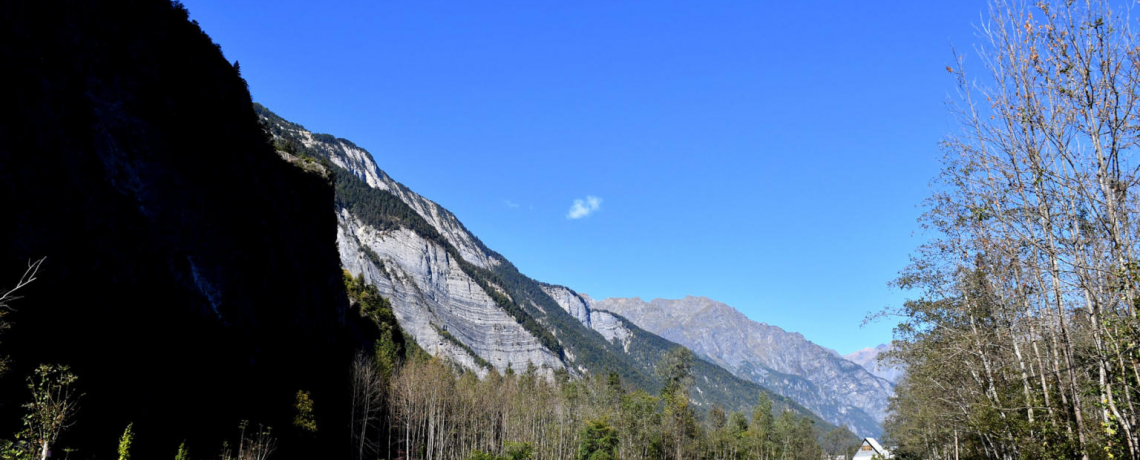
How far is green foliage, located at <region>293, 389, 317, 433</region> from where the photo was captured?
1623 inches

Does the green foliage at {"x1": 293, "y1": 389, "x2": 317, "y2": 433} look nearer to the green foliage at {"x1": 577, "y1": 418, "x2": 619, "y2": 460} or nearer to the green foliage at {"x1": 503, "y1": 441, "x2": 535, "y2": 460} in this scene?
the green foliage at {"x1": 503, "y1": 441, "x2": 535, "y2": 460}

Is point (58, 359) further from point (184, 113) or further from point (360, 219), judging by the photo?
point (360, 219)

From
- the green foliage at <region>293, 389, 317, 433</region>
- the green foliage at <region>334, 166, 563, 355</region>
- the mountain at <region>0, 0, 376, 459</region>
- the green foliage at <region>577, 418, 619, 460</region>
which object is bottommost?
the green foliage at <region>577, 418, 619, 460</region>

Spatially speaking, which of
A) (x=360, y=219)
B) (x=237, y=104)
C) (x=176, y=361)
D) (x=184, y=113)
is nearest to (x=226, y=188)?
(x=184, y=113)

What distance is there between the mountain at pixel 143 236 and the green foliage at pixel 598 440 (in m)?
25.6

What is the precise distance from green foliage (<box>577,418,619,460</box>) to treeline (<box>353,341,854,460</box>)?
11 centimetres

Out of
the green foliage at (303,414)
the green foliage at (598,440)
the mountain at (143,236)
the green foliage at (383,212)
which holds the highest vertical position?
the green foliage at (383,212)

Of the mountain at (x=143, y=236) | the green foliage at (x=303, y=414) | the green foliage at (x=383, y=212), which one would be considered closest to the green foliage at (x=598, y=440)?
the mountain at (x=143, y=236)

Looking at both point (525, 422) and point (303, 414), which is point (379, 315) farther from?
point (303, 414)

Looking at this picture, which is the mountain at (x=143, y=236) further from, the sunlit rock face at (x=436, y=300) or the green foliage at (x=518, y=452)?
the sunlit rock face at (x=436, y=300)

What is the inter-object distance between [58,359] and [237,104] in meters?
25.3

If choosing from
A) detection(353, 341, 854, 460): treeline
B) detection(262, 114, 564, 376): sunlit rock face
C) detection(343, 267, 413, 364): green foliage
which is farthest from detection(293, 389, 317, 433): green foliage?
detection(262, 114, 564, 376): sunlit rock face

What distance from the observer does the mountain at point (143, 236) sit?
83.5ft

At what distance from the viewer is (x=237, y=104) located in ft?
149
